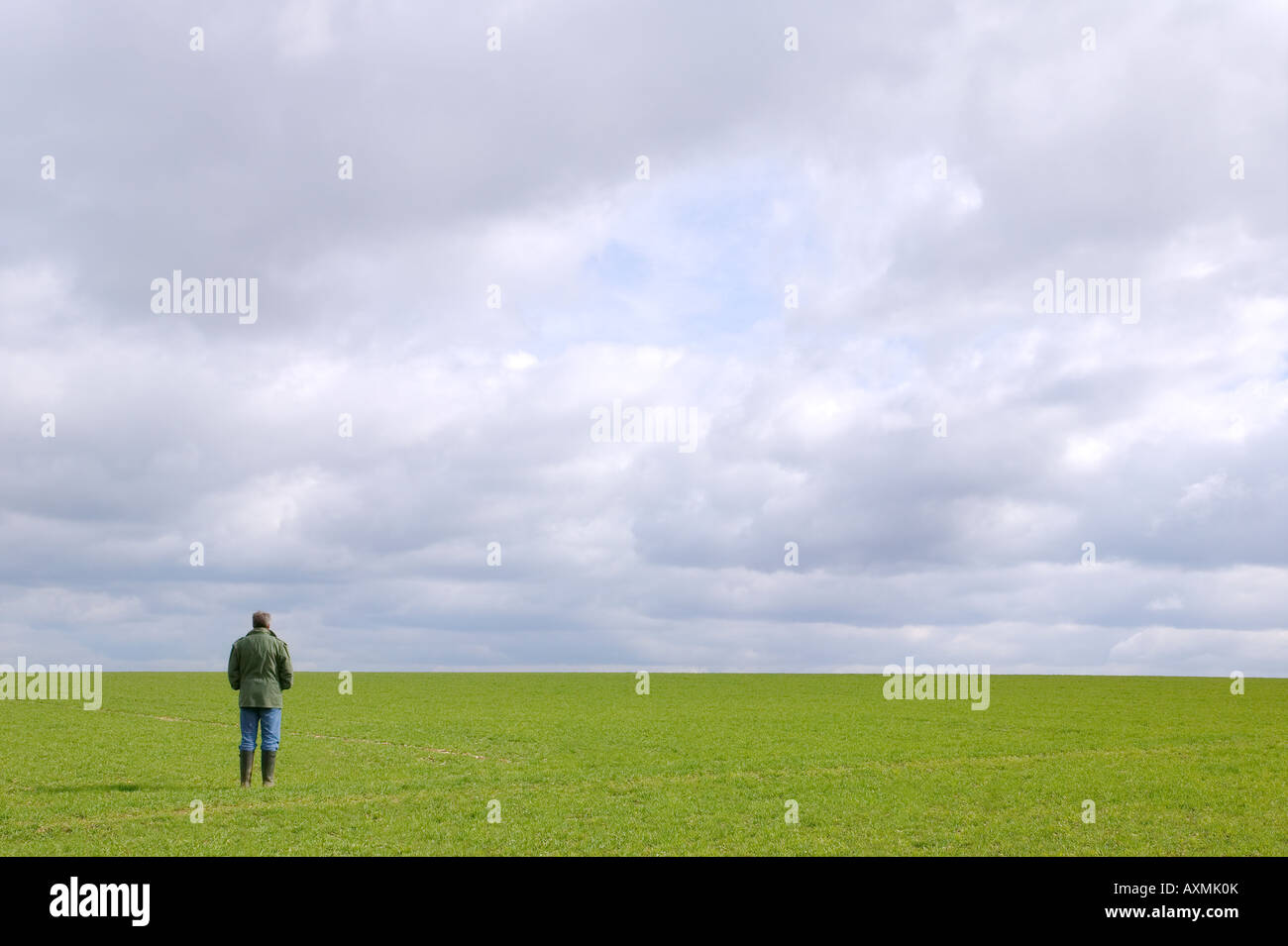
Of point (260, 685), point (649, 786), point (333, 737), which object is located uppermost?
point (260, 685)

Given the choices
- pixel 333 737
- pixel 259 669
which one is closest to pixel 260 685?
pixel 259 669

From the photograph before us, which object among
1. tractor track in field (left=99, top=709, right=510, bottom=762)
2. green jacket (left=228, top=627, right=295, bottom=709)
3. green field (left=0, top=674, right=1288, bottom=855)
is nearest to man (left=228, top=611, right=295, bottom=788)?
green jacket (left=228, top=627, right=295, bottom=709)

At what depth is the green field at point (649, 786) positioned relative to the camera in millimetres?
15078

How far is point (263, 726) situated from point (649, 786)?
749 cm

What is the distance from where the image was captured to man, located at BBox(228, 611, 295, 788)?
1903 centimetres

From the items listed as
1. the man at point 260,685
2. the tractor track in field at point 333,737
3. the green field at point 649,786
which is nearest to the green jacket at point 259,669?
the man at point 260,685

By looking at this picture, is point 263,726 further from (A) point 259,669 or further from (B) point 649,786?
(B) point 649,786

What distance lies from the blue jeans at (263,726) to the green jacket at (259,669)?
174 millimetres

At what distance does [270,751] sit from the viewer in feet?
63.4

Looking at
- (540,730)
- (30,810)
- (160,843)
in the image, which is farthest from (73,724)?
(160,843)

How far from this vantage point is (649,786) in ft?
66.6

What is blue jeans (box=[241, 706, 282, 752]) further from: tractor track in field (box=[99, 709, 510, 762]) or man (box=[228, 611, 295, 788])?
tractor track in field (box=[99, 709, 510, 762])

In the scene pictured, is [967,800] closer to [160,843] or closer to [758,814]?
[758,814]
